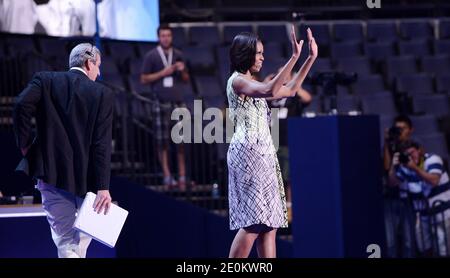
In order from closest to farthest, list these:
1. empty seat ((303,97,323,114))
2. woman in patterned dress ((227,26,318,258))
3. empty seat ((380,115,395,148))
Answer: woman in patterned dress ((227,26,318,258))
empty seat ((303,97,323,114))
empty seat ((380,115,395,148))

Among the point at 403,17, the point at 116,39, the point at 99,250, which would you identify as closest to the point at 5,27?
the point at 116,39

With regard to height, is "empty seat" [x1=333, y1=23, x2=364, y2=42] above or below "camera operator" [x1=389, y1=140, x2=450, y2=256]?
above

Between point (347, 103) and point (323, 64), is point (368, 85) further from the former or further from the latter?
point (347, 103)

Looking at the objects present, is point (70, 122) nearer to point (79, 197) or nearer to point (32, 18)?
point (79, 197)

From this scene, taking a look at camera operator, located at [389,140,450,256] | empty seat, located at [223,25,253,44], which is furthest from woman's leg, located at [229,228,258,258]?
empty seat, located at [223,25,253,44]

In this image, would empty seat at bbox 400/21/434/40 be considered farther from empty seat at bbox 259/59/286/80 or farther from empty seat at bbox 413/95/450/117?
empty seat at bbox 259/59/286/80

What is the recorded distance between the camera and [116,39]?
9359 millimetres

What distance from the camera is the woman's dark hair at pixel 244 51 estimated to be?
259 inches

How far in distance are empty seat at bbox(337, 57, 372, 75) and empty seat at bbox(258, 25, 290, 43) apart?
0.85 metres

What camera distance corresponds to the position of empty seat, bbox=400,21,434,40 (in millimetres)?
13711

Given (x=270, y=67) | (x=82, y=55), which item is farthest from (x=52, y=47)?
(x=82, y=55)

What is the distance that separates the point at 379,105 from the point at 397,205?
8.46ft

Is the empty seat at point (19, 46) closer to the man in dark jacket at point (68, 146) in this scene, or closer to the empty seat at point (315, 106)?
the empty seat at point (315, 106)
